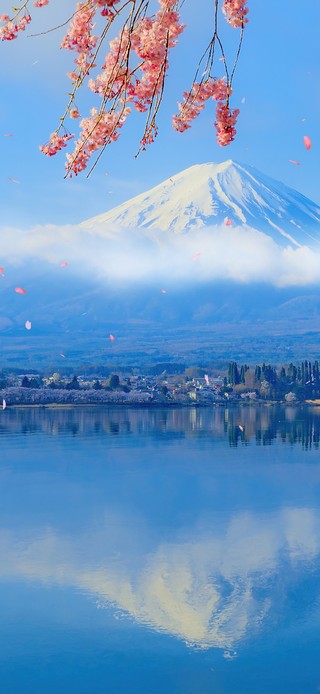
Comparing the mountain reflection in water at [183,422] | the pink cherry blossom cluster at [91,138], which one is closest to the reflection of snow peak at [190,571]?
the pink cherry blossom cluster at [91,138]

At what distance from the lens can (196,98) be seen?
4988mm

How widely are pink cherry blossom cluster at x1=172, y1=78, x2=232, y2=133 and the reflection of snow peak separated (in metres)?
3.97

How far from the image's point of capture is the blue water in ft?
18.8

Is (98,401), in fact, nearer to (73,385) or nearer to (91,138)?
(73,385)

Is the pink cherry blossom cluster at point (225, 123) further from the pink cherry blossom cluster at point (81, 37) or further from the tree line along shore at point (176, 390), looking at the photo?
the tree line along shore at point (176, 390)

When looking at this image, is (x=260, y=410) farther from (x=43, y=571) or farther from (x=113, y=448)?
(x=43, y=571)

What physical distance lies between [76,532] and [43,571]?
4.66 ft

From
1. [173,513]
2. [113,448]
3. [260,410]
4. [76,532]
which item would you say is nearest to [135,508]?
[173,513]

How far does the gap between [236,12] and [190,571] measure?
5.28 metres

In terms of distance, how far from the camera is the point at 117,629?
642 cm

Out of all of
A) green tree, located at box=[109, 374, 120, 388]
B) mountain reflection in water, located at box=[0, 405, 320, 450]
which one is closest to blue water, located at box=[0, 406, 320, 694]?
mountain reflection in water, located at box=[0, 405, 320, 450]

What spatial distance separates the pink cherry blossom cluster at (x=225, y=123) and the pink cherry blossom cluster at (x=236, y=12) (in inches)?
19.8

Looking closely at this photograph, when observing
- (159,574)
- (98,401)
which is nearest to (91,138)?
(159,574)

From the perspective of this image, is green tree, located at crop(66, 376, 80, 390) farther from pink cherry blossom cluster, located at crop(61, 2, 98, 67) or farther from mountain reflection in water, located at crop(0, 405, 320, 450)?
pink cherry blossom cluster, located at crop(61, 2, 98, 67)
